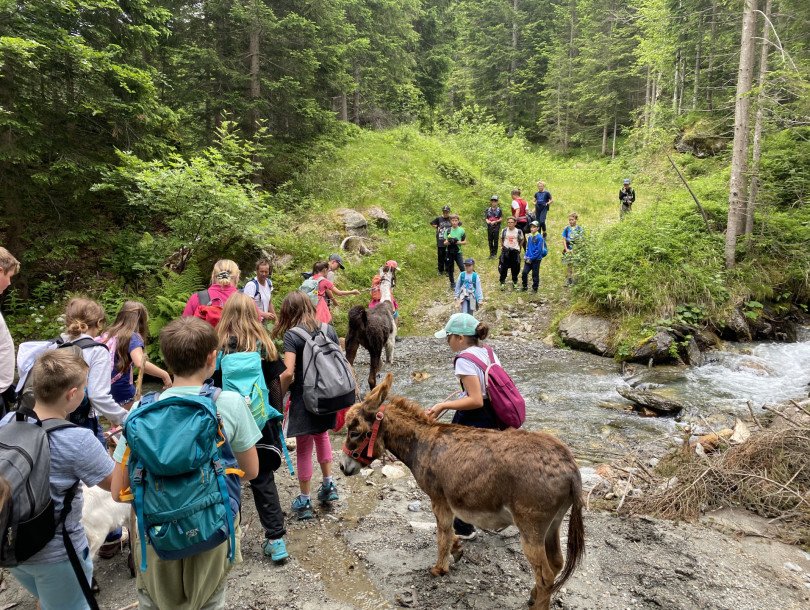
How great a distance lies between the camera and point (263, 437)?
12.3 ft

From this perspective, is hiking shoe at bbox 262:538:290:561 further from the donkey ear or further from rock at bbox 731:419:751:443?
rock at bbox 731:419:751:443

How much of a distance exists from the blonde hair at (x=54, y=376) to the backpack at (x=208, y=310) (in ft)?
8.25

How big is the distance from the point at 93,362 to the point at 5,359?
0.95 meters

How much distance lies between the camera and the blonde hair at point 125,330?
4551mm

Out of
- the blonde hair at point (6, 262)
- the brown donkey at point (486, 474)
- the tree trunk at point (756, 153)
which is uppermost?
the tree trunk at point (756, 153)

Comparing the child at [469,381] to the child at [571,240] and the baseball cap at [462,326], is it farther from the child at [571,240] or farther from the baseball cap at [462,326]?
the child at [571,240]

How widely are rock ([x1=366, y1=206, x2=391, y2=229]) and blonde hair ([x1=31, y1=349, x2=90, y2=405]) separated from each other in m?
15.1

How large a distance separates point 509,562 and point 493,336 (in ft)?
29.6

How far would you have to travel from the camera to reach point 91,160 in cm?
1084

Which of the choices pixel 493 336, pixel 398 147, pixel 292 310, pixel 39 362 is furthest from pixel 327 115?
pixel 39 362

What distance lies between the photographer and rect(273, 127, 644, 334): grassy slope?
14.6 m

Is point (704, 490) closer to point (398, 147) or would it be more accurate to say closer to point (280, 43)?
point (280, 43)

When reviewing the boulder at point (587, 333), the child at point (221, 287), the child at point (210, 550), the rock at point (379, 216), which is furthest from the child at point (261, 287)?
the rock at point (379, 216)

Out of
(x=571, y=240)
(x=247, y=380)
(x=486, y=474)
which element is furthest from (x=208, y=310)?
(x=571, y=240)
